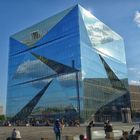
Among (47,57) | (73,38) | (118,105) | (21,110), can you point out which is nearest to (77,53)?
(73,38)

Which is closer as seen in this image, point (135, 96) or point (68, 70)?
point (68, 70)

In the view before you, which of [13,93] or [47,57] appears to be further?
[13,93]

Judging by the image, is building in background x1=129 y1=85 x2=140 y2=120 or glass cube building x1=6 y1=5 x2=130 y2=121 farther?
building in background x1=129 y1=85 x2=140 y2=120

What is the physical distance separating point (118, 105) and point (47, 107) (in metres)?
25.1

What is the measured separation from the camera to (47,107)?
338ft

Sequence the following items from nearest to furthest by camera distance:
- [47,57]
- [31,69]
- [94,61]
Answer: [94,61] → [47,57] → [31,69]

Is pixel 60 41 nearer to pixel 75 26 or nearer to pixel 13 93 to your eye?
pixel 75 26

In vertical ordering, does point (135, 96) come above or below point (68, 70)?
below

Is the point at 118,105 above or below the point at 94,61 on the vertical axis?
below

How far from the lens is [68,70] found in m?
97.6

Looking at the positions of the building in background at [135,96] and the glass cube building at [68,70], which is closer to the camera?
the glass cube building at [68,70]

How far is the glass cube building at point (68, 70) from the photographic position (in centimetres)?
9428

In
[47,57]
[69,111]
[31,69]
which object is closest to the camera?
[69,111]

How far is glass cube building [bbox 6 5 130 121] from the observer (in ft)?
309
